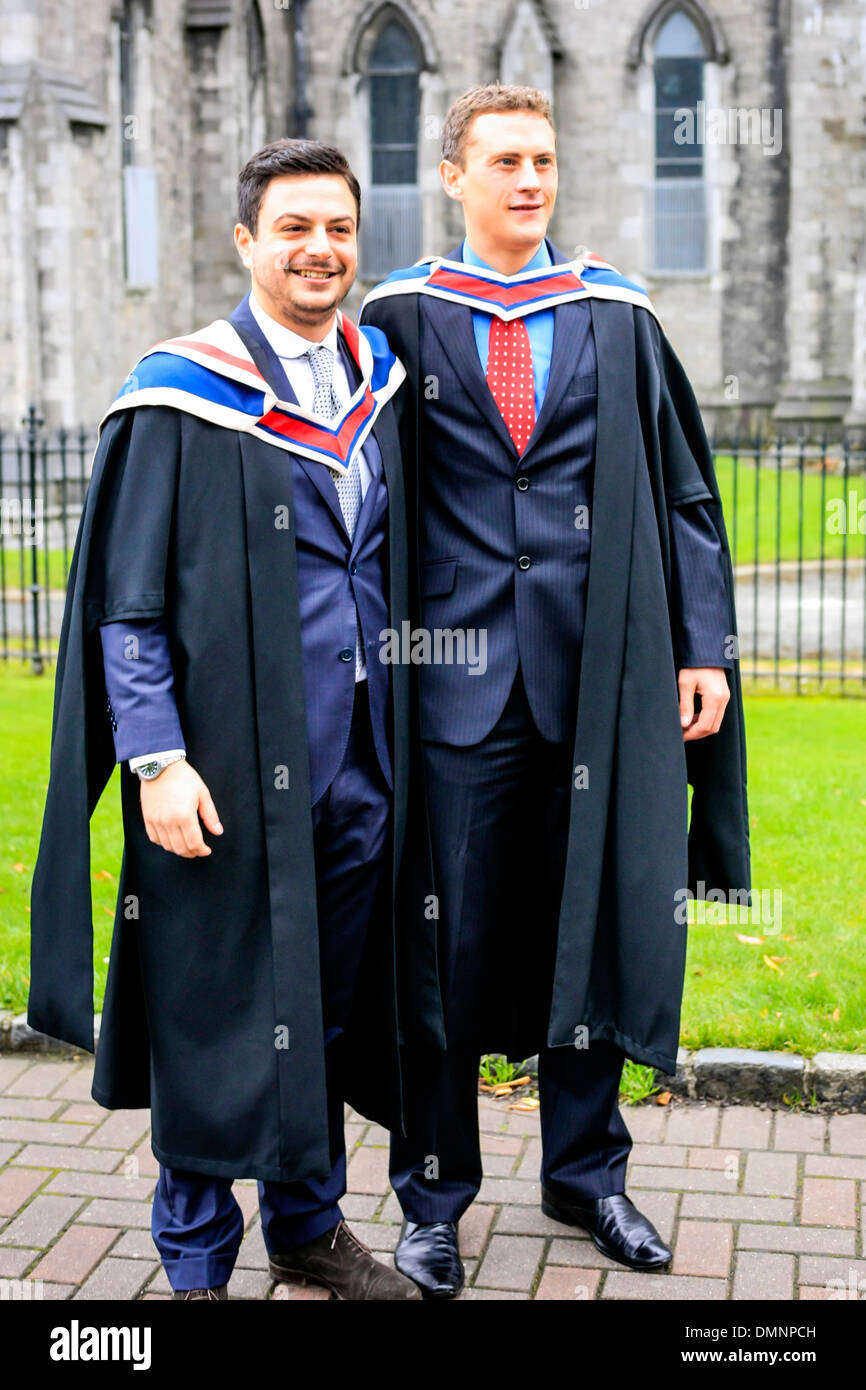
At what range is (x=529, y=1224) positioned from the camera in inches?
146

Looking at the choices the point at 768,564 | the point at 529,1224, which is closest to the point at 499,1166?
the point at 529,1224

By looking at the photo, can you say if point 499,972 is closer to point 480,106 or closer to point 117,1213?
point 117,1213

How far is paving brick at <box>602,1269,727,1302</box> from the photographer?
3.36m

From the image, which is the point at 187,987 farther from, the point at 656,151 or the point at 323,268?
the point at 656,151

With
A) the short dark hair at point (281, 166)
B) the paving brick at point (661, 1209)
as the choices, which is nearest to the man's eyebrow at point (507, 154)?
the short dark hair at point (281, 166)

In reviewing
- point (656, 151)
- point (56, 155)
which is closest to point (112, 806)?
point (56, 155)

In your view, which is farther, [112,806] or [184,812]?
[112,806]

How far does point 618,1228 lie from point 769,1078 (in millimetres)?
889

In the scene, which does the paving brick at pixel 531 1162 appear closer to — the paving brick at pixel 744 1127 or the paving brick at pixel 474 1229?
the paving brick at pixel 474 1229

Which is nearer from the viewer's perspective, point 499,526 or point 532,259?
point 499,526

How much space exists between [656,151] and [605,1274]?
2098 centimetres

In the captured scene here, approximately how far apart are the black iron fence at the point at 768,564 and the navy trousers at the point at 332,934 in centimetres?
476

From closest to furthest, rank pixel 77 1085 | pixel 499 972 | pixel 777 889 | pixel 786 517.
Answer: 1. pixel 499 972
2. pixel 77 1085
3. pixel 777 889
4. pixel 786 517
